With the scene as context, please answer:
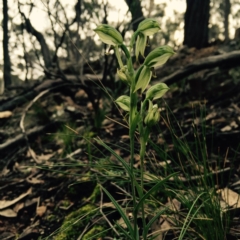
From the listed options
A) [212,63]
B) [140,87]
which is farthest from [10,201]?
[212,63]

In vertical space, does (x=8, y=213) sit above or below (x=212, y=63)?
below

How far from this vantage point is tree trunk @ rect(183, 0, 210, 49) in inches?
249

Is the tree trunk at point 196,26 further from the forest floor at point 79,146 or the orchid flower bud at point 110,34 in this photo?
the orchid flower bud at point 110,34

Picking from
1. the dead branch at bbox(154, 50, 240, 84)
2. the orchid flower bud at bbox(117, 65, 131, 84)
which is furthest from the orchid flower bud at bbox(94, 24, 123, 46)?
the dead branch at bbox(154, 50, 240, 84)

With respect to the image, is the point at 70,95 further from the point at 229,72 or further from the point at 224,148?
the point at 224,148

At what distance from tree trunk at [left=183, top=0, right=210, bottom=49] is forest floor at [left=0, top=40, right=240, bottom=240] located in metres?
0.79

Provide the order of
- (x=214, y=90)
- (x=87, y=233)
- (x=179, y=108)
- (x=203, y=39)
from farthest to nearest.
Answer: (x=203, y=39)
(x=214, y=90)
(x=179, y=108)
(x=87, y=233)

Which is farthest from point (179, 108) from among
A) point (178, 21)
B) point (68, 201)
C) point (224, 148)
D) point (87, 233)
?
point (178, 21)

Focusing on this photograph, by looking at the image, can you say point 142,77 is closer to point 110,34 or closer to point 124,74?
point 124,74

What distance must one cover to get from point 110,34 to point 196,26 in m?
5.37

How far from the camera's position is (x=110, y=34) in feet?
4.65

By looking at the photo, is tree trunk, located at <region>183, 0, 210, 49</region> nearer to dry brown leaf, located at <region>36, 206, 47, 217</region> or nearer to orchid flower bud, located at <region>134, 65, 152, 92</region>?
dry brown leaf, located at <region>36, 206, 47, 217</region>

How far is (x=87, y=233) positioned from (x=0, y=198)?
1175 millimetres

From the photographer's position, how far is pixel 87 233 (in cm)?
208
